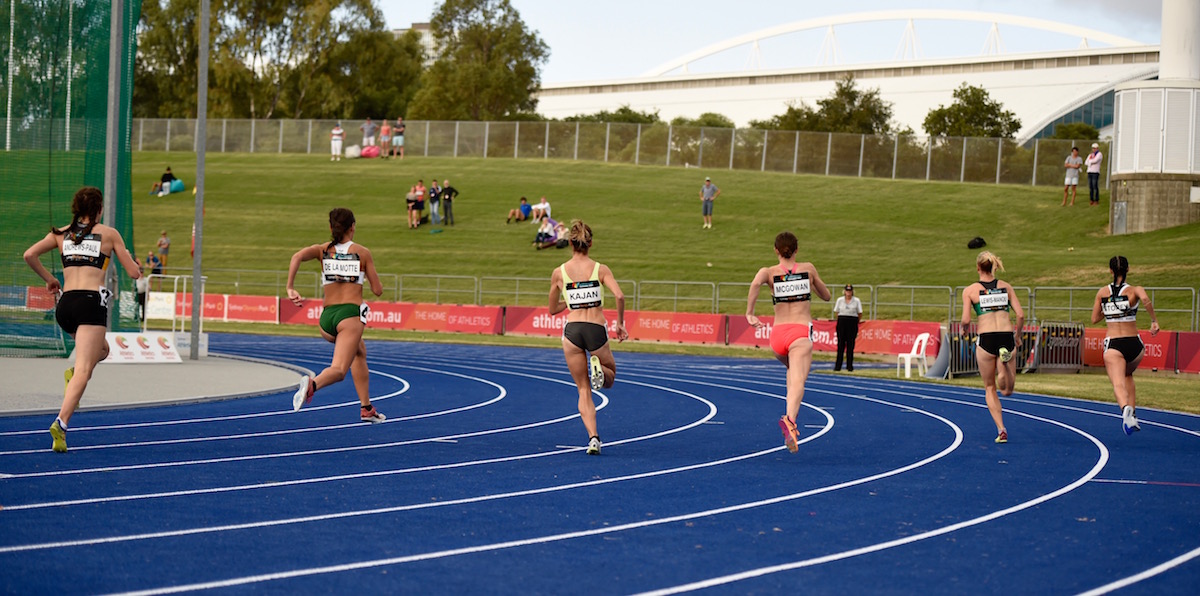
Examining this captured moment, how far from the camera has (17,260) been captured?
1991 centimetres

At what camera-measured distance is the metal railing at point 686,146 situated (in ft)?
185

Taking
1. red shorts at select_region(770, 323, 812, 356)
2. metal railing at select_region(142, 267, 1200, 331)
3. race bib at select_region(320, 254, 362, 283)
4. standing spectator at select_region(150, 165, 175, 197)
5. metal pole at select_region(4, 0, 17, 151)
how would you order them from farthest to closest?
1. standing spectator at select_region(150, 165, 175, 197)
2. metal railing at select_region(142, 267, 1200, 331)
3. metal pole at select_region(4, 0, 17, 151)
4. race bib at select_region(320, 254, 362, 283)
5. red shorts at select_region(770, 323, 812, 356)

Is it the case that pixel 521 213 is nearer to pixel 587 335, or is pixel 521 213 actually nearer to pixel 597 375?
pixel 587 335

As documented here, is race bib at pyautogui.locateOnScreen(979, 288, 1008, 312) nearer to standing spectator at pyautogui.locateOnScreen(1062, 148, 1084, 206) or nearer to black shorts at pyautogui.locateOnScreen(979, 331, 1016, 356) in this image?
black shorts at pyautogui.locateOnScreen(979, 331, 1016, 356)

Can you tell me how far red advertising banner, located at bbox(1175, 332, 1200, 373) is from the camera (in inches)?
1021

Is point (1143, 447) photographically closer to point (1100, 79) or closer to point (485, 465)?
point (485, 465)

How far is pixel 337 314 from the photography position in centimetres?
1155

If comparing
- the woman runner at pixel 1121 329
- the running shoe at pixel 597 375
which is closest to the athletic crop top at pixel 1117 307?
the woman runner at pixel 1121 329

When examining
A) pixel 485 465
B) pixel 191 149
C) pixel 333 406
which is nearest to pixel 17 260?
pixel 333 406

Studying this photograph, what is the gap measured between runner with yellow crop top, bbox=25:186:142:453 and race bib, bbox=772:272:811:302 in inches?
211

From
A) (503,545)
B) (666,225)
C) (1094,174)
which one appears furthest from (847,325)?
(1094,174)

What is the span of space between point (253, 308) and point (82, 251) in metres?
31.8

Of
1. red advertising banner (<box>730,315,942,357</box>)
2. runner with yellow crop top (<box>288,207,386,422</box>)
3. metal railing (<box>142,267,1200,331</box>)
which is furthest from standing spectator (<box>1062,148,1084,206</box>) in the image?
runner with yellow crop top (<box>288,207,386,422</box>)

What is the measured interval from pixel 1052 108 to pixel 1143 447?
308ft
